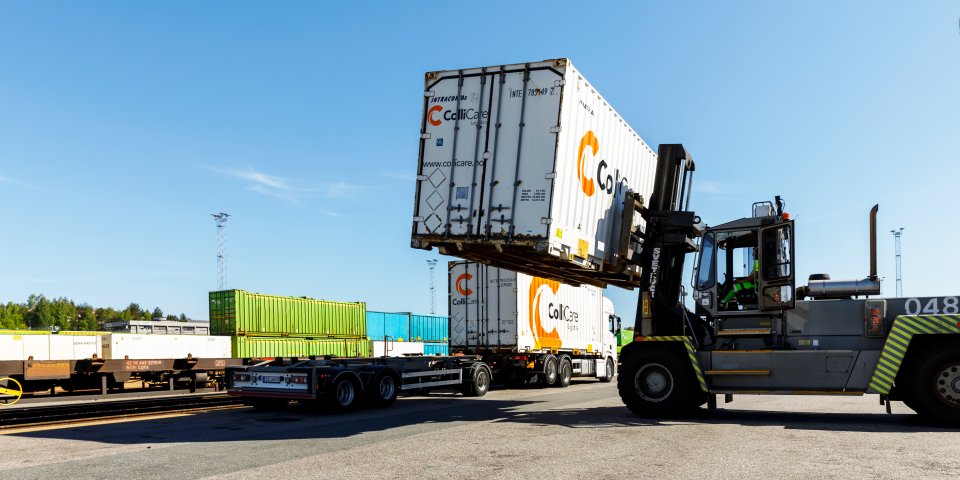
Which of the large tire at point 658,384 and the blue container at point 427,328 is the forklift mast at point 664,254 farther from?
the blue container at point 427,328

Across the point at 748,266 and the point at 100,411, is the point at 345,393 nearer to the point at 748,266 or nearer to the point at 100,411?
the point at 100,411

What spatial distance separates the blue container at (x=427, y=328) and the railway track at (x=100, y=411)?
22.0 metres

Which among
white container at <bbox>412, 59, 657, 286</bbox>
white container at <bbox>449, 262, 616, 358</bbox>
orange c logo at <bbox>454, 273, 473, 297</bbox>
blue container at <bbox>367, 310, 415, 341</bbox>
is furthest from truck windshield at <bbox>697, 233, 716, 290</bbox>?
blue container at <bbox>367, 310, 415, 341</bbox>

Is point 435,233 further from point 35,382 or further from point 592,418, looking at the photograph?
point 35,382

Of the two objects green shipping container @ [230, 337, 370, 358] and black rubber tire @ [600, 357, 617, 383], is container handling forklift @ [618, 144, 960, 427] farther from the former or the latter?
green shipping container @ [230, 337, 370, 358]

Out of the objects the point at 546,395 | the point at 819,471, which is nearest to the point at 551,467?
the point at 819,471

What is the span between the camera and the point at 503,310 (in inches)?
888

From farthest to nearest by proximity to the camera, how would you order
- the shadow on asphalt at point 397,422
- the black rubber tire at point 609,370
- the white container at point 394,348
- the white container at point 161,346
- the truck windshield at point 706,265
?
the white container at point 394,348, the black rubber tire at point 609,370, the white container at point 161,346, the truck windshield at point 706,265, the shadow on asphalt at point 397,422

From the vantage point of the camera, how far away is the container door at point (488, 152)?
12523 millimetres

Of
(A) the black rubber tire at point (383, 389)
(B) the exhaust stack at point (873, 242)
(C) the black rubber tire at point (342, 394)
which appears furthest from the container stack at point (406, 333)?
(B) the exhaust stack at point (873, 242)

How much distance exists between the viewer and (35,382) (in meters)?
22.0

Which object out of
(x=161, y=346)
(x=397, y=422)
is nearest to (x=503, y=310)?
(x=397, y=422)

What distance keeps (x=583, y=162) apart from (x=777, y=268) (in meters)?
3.69

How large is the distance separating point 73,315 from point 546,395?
129837mm
